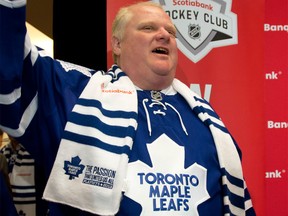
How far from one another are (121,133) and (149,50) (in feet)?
1.18

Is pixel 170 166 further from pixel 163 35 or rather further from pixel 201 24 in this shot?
pixel 201 24

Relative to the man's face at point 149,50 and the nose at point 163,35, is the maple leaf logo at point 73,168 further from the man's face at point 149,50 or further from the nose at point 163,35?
the nose at point 163,35

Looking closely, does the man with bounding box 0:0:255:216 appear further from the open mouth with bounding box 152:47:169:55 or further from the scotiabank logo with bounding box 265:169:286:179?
the scotiabank logo with bounding box 265:169:286:179

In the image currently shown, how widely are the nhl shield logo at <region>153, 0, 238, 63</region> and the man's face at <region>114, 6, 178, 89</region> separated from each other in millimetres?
162

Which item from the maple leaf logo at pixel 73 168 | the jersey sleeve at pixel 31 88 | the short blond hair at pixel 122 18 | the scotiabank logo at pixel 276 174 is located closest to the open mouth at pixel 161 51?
the short blond hair at pixel 122 18

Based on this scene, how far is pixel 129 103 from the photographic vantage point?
4.81ft

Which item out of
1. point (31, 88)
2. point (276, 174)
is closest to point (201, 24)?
point (31, 88)

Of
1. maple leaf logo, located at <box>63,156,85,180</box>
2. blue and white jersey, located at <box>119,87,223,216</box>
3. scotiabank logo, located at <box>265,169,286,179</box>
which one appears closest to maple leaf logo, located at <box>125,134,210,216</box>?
blue and white jersey, located at <box>119,87,223,216</box>

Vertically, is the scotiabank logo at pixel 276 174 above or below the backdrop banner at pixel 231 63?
below

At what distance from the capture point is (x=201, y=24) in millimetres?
1851

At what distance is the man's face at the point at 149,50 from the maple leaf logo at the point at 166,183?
0.25m

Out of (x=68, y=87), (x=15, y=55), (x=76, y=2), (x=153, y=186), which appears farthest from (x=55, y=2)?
(x=153, y=186)

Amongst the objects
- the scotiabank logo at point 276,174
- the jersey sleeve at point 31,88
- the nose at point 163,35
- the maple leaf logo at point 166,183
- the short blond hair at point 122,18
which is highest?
the short blond hair at point 122,18

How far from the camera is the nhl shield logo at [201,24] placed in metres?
1.84
